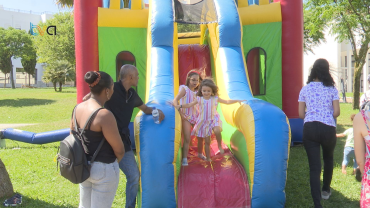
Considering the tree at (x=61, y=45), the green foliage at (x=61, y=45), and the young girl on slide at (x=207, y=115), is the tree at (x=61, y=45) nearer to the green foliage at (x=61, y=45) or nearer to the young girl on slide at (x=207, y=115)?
the green foliage at (x=61, y=45)

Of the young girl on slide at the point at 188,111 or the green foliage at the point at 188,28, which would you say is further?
the green foliage at the point at 188,28

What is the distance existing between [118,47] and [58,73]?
63.8 ft

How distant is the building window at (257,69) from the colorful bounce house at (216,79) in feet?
0.08

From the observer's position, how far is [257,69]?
8.43m

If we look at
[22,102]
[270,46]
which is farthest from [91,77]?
[22,102]

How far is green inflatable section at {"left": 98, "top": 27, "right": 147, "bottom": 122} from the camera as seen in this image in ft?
25.5

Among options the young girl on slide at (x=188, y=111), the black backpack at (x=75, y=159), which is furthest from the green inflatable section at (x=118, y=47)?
the black backpack at (x=75, y=159)

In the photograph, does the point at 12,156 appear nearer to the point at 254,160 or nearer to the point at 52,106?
the point at 254,160

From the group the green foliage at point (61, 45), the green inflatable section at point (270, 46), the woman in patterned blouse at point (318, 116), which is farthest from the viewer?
the green foliage at point (61, 45)

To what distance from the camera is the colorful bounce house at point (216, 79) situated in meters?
4.05

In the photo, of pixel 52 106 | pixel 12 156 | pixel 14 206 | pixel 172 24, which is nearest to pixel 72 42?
pixel 52 106

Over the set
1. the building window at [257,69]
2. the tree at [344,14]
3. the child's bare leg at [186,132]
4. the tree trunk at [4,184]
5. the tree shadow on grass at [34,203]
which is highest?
the tree at [344,14]

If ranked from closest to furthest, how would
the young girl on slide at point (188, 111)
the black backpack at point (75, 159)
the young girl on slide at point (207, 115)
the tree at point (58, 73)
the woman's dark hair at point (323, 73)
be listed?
1. the black backpack at point (75, 159)
2. the woman's dark hair at point (323, 73)
3. the young girl on slide at point (188, 111)
4. the young girl on slide at point (207, 115)
5. the tree at point (58, 73)

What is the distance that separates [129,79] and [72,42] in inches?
951
